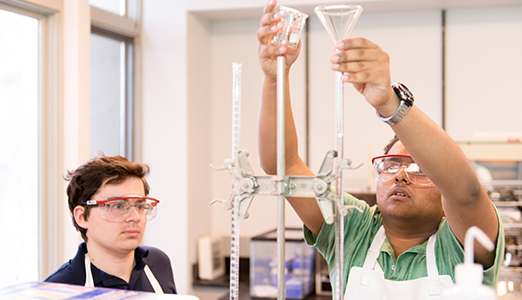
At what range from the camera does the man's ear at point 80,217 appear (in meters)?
1.57

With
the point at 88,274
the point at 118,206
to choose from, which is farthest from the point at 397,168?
the point at 88,274

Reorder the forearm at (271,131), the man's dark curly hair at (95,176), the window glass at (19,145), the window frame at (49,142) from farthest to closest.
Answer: the window frame at (49,142), the window glass at (19,145), the man's dark curly hair at (95,176), the forearm at (271,131)

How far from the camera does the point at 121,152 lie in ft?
12.1

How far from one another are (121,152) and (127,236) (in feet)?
7.47

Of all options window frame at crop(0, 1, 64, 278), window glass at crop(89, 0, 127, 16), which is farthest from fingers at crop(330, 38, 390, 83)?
window glass at crop(89, 0, 127, 16)

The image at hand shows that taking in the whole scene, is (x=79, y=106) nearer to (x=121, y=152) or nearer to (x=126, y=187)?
(x=121, y=152)

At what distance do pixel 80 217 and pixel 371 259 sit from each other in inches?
34.8

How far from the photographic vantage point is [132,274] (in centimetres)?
156

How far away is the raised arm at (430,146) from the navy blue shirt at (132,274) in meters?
0.92

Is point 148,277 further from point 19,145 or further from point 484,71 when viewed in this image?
point 484,71

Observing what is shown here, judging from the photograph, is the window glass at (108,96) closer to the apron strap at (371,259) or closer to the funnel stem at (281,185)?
the apron strap at (371,259)

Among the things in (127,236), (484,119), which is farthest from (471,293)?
(484,119)

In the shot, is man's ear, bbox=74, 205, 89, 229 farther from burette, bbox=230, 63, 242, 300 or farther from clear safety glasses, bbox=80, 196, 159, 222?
burette, bbox=230, 63, 242, 300

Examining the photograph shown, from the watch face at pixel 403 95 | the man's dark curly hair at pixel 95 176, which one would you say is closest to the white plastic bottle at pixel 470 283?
the watch face at pixel 403 95
